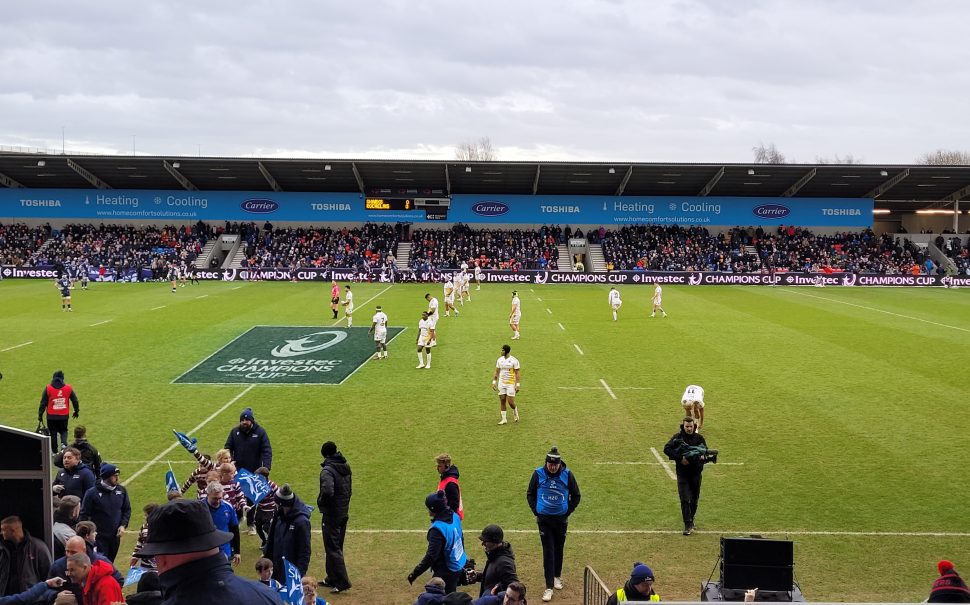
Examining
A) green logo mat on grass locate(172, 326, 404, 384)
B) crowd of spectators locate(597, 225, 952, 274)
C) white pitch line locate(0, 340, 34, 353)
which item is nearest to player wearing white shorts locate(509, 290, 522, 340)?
A: green logo mat on grass locate(172, 326, 404, 384)

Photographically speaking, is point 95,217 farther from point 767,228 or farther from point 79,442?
point 79,442

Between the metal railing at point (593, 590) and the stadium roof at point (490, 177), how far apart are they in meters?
53.5

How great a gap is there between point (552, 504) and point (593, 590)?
1163mm

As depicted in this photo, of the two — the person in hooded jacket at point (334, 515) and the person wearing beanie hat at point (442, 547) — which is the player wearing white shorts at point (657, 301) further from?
the person wearing beanie hat at point (442, 547)

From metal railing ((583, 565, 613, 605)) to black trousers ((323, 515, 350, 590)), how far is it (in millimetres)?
3015

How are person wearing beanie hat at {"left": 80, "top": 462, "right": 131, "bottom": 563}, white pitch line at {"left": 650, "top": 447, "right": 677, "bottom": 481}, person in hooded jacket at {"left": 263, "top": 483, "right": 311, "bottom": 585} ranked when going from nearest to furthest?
person in hooded jacket at {"left": 263, "top": 483, "right": 311, "bottom": 585}, person wearing beanie hat at {"left": 80, "top": 462, "right": 131, "bottom": 563}, white pitch line at {"left": 650, "top": 447, "right": 677, "bottom": 481}

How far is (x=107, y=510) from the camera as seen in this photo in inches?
373

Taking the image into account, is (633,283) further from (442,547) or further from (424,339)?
(442,547)

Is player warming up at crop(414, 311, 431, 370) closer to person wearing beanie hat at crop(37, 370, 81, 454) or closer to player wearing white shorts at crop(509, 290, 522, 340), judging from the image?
player wearing white shorts at crop(509, 290, 522, 340)

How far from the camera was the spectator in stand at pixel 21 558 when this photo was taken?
6090mm

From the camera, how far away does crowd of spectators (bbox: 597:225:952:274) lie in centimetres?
6162

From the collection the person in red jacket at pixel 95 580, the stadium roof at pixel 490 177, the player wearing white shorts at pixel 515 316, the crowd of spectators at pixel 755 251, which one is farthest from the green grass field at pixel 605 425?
the stadium roof at pixel 490 177

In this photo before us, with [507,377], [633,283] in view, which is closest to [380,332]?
[507,377]

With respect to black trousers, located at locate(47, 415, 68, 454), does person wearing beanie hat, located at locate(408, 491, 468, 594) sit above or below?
above
